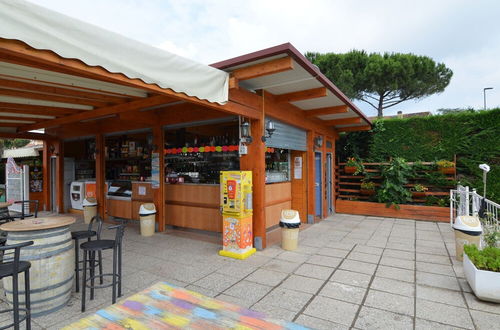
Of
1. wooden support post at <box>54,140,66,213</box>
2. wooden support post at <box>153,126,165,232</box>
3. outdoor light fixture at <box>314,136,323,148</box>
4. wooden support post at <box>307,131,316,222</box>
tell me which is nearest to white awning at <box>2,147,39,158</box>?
wooden support post at <box>54,140,66,213</box>

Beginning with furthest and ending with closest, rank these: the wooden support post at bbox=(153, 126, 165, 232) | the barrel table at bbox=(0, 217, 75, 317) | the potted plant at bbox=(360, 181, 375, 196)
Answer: the potted plant at bbox=(360, 181, 375, 196), the wooden support post at bbox=(153, 126, 165, 232), the barrel table at bbox=(0, 217, 75, 317)

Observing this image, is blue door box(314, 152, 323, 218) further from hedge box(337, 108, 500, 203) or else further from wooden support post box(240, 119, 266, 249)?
wooden support post box(240, 119, 266, 249)

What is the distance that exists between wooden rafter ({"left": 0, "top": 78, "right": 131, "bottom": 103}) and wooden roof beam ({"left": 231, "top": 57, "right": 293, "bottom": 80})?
2048mm

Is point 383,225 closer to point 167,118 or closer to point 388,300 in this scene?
point 388,300

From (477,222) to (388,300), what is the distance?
7.01 feet

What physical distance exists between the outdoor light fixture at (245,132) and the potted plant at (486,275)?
10.4 feet

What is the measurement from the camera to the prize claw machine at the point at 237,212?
406 cm

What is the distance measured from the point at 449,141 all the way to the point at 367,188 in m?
2.44

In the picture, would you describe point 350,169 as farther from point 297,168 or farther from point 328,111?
point 328,111

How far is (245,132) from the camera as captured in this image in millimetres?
4316

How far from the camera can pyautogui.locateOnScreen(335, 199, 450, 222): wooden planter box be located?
264 inches

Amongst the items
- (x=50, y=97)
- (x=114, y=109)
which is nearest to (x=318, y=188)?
(x=114, y=109)

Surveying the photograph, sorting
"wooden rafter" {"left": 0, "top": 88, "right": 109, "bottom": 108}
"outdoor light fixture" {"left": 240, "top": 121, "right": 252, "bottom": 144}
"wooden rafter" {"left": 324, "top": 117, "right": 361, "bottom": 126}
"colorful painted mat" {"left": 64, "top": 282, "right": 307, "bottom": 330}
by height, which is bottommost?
"colorful painted mat" {"left": 64, "top": 282, "right": 307, "bottom": 330}

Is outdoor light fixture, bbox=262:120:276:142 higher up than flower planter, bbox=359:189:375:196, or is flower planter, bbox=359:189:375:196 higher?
outdoor light fixture, bbox=262:120:276:142
